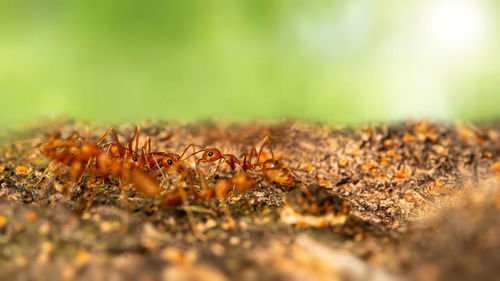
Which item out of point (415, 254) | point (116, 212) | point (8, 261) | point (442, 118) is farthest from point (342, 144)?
point (8, 261)

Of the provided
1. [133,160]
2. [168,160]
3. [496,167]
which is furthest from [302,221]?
[496,167]

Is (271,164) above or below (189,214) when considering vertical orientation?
above

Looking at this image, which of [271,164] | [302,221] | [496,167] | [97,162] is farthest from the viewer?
[496,167]

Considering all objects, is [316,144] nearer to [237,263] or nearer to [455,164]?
[455,164]

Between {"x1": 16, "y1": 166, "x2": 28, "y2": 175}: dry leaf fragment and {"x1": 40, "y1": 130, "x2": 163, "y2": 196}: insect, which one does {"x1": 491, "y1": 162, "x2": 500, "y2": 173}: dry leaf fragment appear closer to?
→ {"x1": 40, "y1": 130, "x2": 163, "y2": 196}: insect

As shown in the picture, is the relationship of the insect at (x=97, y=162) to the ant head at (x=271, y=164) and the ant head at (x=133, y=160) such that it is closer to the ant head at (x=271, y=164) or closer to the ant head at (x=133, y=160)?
the ant head at (x=133, y=160)

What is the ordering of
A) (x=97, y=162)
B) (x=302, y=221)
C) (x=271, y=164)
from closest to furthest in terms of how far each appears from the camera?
(x=302, y=221), (x=97, y=162), (x=271, y=164)

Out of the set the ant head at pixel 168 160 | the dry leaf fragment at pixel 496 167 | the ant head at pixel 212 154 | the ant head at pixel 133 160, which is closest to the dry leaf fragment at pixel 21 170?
the ant head at pixel 133 160

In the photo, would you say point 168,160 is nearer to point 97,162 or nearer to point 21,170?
point 97,162
